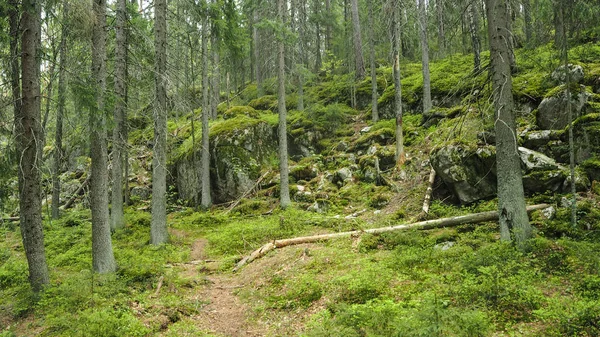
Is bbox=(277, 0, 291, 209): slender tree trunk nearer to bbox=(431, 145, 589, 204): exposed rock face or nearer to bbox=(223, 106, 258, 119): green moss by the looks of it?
bbox=(431, 145, 589, 204): exposed rock face

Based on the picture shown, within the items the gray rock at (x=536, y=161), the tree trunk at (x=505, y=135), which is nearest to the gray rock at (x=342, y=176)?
the gray rock at (x=536, y=161)

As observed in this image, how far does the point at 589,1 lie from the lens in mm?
6676

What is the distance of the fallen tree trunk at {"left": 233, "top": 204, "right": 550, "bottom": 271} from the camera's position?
26.7ft

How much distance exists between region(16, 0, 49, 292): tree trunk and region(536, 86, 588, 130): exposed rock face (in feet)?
39.9

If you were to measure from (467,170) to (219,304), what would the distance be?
24.8ft

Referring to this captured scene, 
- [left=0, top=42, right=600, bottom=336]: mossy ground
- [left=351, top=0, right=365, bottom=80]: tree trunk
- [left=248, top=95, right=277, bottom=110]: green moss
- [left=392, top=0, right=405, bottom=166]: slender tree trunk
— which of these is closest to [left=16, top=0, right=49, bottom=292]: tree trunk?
[left=0, top=42, right=600, bottom=336]: mossy ground

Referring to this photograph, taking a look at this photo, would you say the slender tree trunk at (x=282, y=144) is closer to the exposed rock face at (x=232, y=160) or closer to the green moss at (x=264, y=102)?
the exposed rock face at (x=232, y=160)

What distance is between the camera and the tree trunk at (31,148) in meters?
6.34

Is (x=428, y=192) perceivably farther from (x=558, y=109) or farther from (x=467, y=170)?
(x=558, y=109)

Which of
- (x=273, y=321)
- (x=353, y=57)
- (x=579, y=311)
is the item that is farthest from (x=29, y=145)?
(x=353, y=57)

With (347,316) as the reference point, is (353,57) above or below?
above

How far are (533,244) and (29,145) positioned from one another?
9.35 m

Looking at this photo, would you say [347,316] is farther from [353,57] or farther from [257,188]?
[353,57]

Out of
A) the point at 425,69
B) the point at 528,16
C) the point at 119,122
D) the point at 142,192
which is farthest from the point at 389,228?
the point at 142,192
